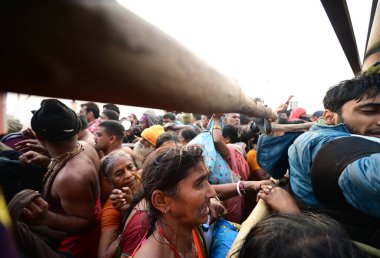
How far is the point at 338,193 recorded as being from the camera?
3.09ft

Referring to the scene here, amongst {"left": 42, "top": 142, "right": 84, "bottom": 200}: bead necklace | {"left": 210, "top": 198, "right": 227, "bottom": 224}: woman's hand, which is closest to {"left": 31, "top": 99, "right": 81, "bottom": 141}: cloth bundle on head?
{"left": 42, "top": 142, "right": 84, "bottom": 200}: bead necklace

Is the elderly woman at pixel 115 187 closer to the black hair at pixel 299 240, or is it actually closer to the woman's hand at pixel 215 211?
the woman's hand at pixel 215 211

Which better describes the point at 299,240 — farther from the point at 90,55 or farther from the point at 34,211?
the point at 34,211

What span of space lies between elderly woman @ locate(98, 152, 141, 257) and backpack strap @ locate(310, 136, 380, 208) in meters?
1.42

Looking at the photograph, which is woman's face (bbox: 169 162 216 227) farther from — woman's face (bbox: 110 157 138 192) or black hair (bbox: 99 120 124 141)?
black hair (bbox: 99 120 124 141)

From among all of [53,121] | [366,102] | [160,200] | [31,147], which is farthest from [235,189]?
[31,147]

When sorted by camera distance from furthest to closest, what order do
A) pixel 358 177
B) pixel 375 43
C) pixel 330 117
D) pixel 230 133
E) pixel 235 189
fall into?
1. pixel 230 133
2. pixel 235 189
3. pixel 375 43
4. pixel 330 117
5. pixel 358 177

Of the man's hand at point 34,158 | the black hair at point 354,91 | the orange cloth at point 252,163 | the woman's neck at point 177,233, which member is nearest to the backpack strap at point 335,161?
Result: the black hair at point 354,91

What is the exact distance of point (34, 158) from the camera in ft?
6.87

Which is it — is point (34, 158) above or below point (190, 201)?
below

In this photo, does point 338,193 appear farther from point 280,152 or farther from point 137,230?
point 137,230

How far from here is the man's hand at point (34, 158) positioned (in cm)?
205

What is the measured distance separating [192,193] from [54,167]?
4.05 ft

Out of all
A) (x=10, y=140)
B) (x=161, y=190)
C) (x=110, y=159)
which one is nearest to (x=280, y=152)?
(x=161, y=190)
